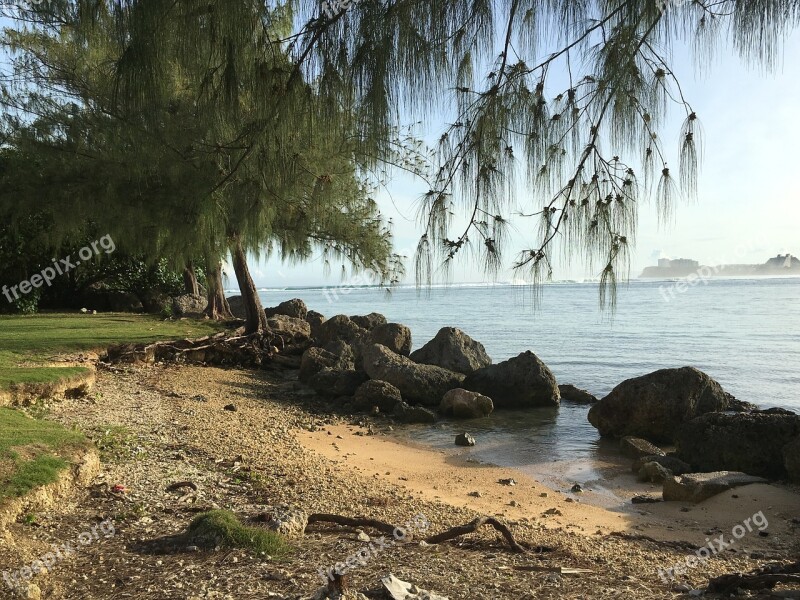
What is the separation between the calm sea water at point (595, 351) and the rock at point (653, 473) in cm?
65

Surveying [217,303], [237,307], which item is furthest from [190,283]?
[217,303]

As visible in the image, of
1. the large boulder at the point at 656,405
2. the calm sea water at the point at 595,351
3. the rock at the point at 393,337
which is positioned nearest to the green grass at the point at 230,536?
the calm sea water at the point at 595,351

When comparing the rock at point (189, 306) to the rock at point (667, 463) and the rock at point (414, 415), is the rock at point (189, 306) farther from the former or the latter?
the rock at point (667, 463)

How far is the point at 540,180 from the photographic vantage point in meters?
3.55

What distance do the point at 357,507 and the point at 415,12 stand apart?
3893 millimetres

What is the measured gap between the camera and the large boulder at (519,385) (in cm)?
1307

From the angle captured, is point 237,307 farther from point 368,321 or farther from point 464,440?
point 464,440

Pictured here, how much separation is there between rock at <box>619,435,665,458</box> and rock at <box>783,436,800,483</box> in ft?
5.49

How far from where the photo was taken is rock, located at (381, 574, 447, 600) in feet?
10.0

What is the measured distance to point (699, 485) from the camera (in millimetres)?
7188

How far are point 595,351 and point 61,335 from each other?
16.5 meters

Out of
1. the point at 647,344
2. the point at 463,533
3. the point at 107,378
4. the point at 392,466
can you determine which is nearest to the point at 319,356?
the point at 107,378

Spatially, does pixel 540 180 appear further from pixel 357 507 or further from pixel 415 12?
pixel 357 507

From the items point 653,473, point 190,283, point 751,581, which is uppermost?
point 190,283
